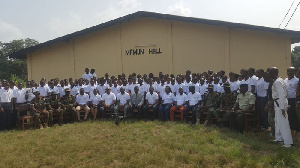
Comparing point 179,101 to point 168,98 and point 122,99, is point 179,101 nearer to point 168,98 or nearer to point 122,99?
point 168,98

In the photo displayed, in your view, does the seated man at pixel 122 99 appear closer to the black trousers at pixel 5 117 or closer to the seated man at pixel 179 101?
the seated man at pixel 179 101

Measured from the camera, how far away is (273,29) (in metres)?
11.0

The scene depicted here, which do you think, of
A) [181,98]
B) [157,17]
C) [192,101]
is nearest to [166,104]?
[181,98]

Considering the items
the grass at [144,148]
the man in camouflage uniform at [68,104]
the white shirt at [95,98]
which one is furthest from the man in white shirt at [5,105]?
the white shirt at [95,98]

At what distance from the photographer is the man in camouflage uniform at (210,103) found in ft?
26.8

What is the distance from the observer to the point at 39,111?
30.2ft

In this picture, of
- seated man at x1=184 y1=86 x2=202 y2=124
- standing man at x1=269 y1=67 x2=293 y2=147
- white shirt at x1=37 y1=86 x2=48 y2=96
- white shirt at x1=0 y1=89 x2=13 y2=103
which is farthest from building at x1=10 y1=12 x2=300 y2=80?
standing man at x1=269 y1=67 x2=293 y2=147

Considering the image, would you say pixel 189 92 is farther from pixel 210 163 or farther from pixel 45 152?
pixel 45 152

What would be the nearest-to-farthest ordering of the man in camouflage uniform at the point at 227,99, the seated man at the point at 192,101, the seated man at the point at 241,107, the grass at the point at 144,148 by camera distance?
the grass at the point at 144,148 < the seated man at the point at 241,107 < the man in camouflage uniform at the point at 227,99 < the seated man at the point at 192,101

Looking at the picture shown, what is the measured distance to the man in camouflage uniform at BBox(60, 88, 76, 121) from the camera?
991 centimetres

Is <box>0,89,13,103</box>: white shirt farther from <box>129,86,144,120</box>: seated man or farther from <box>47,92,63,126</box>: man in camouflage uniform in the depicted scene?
<box>129,86,144,120</box>: seated man

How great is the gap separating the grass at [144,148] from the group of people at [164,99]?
2.29ft

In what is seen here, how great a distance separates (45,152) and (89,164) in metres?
1.53

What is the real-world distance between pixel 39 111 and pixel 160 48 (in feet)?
21.3
